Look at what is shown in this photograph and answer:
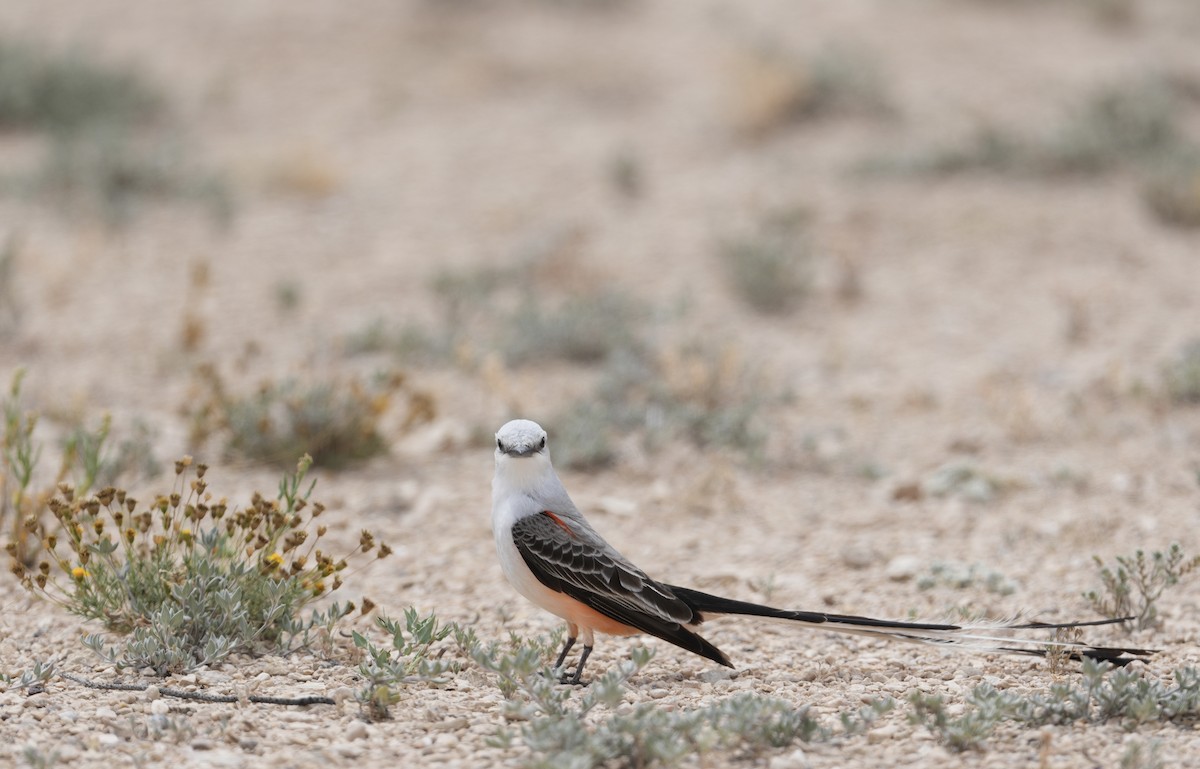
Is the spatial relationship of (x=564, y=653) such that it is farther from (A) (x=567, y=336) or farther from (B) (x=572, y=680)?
(A) (x=567, y=336)

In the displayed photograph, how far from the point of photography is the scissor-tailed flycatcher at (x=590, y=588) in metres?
4.17

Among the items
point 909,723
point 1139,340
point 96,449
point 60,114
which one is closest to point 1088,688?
point 909,723

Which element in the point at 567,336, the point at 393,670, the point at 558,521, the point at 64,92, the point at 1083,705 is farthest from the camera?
the point at 64,92

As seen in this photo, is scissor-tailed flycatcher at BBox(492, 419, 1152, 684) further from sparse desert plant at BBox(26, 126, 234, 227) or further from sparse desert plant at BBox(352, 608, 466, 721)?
sparse desert plant at BBox(26, 126, 234, 227)

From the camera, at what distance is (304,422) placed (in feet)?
21.8

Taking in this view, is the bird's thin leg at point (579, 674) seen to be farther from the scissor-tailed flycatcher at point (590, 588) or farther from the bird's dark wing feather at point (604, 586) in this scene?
the bird's dark wing feather at point (604, 586)

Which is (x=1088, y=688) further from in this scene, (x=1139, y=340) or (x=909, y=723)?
(x=1139, y=340)

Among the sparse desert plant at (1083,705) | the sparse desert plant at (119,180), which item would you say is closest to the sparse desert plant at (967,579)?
the sparse desert plant at (1083,705)

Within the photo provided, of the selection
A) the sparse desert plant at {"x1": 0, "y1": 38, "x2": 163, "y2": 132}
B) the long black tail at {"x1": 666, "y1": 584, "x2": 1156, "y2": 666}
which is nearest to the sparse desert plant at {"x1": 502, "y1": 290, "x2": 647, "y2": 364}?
the long black tail at {"x1": 666, "y1": 584, "x2": 1156, "y2": 666}

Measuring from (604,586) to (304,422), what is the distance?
9.51ft

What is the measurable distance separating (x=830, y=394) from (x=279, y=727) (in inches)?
194

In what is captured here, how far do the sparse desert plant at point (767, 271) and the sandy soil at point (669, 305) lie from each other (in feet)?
0.45

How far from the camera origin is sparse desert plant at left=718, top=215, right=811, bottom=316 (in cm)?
934

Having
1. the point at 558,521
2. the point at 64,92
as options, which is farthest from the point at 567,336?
the point at 64,92
